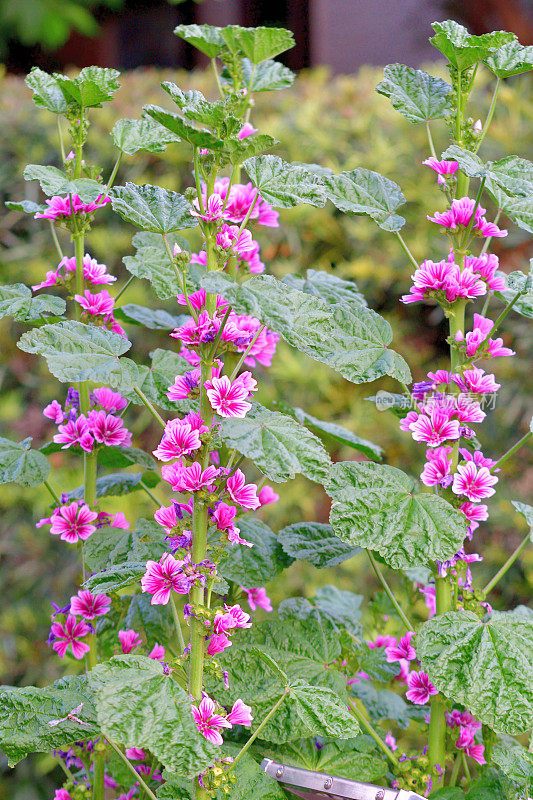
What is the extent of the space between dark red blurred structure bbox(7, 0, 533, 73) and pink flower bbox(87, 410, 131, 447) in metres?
2.80

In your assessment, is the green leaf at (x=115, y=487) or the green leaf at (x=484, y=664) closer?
the green leaf at (x=484, y=664)

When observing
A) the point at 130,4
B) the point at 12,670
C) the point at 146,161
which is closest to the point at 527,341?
the point at 146,161

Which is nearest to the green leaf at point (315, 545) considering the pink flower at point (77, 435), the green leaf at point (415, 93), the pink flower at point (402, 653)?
the pink flower at point (402, 653)

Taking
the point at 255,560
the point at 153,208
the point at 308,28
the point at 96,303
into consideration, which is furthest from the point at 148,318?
the point at 308,28

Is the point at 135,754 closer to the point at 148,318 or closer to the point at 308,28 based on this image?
the point at 148,318

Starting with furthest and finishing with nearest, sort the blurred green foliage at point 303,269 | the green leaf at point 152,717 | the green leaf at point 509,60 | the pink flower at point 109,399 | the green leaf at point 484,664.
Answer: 1. the blurred green foliage at point 303,269
2. the pink flower at point 109,399
3. the green leaf at point 509,60
4. the green leaf at point 484,664
5. the green leaf at point 152,717

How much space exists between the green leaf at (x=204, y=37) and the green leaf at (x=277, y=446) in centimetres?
34

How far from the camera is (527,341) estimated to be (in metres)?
1.88

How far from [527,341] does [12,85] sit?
178 cm

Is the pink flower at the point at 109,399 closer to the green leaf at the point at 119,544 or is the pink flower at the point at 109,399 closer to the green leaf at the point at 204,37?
the green leaf at the point at 119,544

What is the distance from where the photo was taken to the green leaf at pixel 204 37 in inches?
28.3

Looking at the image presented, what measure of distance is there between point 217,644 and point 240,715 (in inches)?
2.3

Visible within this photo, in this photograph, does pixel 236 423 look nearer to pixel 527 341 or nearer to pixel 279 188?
pixel 279 188

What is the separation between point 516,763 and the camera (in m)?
0.71
